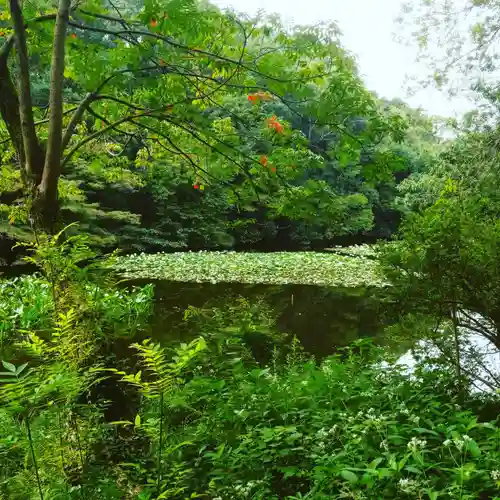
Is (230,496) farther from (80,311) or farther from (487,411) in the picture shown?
(487,411)

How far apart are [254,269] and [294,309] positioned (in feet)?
14.8

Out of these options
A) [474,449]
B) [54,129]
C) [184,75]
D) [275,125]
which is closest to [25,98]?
[54,129]

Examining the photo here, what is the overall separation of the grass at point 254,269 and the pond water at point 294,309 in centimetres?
71

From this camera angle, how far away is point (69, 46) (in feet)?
12.9

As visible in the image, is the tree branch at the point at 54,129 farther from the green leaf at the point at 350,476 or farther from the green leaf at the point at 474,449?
the green leaf at the point at 474,449

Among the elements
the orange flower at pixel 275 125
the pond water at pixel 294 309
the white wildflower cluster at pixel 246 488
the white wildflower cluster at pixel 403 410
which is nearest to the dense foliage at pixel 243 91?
the orange flower at pixel 275 125

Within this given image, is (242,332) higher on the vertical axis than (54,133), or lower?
lower

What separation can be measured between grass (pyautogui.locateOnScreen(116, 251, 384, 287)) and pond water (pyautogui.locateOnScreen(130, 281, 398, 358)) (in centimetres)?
71

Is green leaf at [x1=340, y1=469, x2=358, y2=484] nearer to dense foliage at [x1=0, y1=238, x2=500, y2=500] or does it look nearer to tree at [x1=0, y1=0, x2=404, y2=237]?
dense foliage at [x1=0, y1=238, x2=500, y2=500]

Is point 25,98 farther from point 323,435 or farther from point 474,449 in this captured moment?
point 474,449

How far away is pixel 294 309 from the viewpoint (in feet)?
33.7

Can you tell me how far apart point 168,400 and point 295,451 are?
0.82 metres

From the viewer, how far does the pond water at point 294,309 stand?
828cm

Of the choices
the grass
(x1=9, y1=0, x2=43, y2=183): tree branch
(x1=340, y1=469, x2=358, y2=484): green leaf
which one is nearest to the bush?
(x1=340, y1=469, x2=358, y2=484): green leaf
